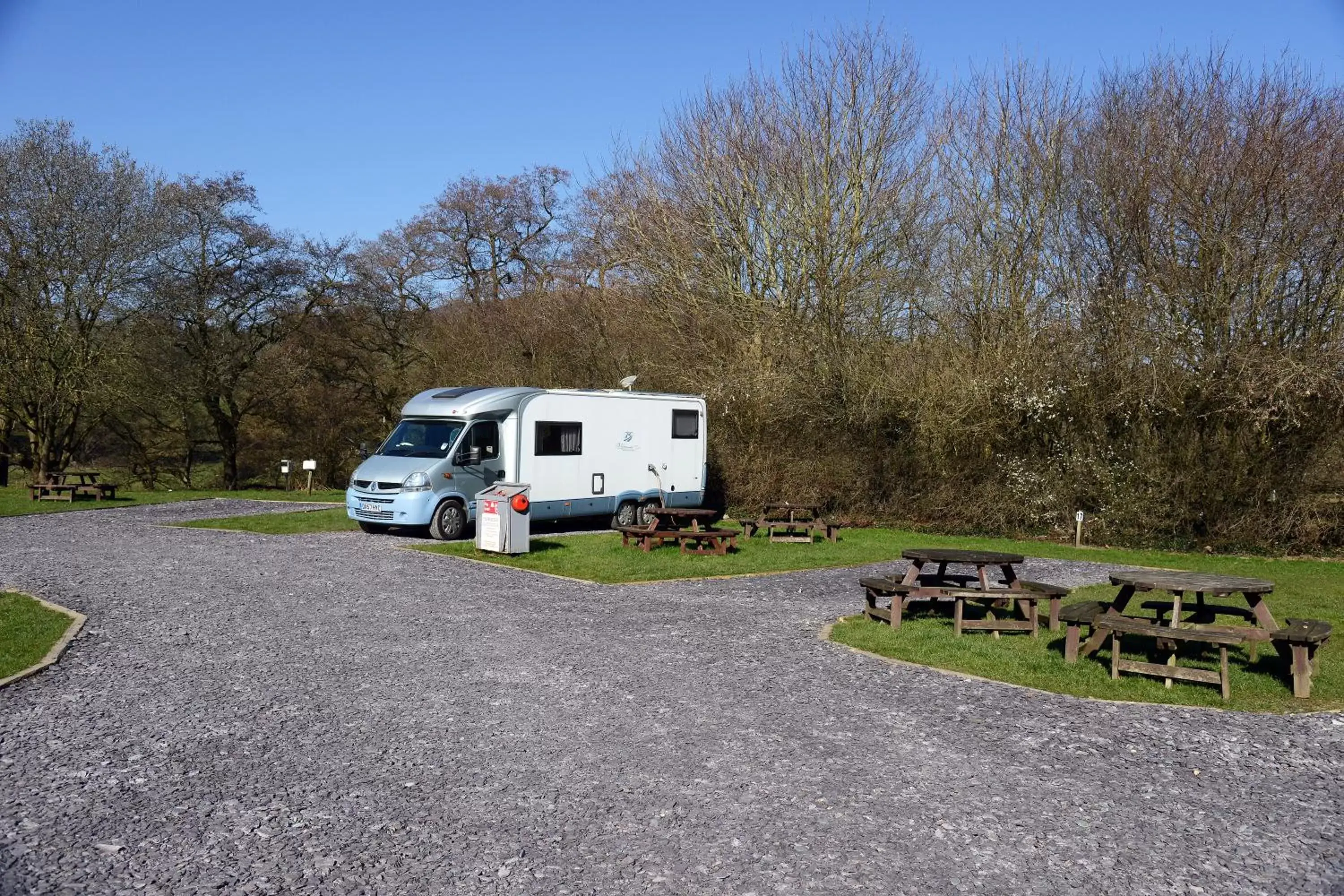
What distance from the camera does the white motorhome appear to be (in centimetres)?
1681

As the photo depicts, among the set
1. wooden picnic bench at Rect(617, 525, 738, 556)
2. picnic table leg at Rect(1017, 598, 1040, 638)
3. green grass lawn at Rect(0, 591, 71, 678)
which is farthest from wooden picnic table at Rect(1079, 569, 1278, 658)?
green grass lawn at Rect(0, 591, 71, 678)

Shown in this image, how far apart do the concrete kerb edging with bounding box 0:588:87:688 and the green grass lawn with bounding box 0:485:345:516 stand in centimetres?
1061

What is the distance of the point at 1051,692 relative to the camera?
7.69 m

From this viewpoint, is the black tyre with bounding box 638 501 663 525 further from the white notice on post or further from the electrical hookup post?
the white notice on post

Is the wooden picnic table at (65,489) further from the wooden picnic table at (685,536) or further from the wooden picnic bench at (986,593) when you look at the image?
the wooden picnic bench at (986,593)

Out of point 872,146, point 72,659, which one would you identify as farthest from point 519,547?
point 872,146

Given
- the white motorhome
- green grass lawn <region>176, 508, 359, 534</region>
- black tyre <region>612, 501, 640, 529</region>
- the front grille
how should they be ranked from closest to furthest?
the front grille, the white motorhome, green grass lawn <region>176, 508, 359, 534</region>, black tyre <region>612, 501, 640, 529</region>

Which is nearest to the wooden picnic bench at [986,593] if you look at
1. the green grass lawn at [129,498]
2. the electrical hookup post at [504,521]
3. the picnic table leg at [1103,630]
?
the picnic table leg at [1103,630]

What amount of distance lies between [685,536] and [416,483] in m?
4.29

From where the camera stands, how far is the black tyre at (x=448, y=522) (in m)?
16.8

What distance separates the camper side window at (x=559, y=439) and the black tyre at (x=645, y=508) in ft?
6.06

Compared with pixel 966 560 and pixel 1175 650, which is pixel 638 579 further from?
pixel 1175 650

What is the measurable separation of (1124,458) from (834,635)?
11.2 meters

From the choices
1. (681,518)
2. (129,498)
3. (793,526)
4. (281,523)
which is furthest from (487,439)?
(129,498)
